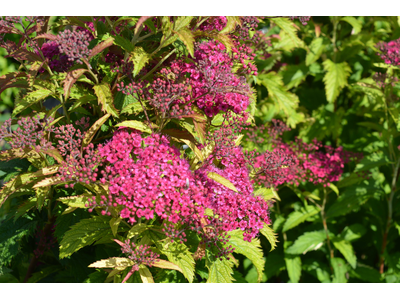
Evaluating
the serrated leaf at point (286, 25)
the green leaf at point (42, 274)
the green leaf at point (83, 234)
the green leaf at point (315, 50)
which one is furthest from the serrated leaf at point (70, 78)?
the green leaf at point (315, 50)

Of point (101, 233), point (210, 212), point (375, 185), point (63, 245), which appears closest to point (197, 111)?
point (210, 212)

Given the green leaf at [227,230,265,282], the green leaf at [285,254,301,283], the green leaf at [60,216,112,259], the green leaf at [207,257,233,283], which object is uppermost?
the green leaf at [60,216,112,259]

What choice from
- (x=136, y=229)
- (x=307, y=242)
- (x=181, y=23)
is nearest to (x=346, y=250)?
(x=307, y=242)

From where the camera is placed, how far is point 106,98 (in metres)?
1.66

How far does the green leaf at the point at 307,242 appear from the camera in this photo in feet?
10.0

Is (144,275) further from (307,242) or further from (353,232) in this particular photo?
(353,232)

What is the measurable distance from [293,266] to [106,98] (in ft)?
7.38

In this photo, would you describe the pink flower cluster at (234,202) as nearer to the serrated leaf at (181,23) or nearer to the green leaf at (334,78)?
the serrated leaf at (181,23)

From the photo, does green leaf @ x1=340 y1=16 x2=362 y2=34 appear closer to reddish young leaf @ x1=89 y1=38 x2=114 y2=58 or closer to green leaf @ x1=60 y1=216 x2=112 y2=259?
reddish young leaf @ x1=89 y1=38 x2=114 y2=58

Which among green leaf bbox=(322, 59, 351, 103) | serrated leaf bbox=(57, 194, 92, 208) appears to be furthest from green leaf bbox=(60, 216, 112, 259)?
green leaf bbox=(322, 59, 351, 103)

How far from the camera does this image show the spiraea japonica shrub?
1.54 metres

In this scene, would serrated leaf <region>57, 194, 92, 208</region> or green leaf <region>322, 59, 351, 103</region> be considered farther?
green leaf <region>322, 59, 351, 103</region>

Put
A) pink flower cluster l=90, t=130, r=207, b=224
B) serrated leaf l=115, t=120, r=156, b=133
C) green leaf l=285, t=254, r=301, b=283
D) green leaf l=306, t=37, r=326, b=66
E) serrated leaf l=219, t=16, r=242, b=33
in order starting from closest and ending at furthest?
pink flower cluster l=90, t=130, r=207, b=224 → serrated leaf l=115, t=120, r=156, b=133 → serrated leaf l=219, t=16, r=242, b=33 → green leaf l=285, t=254, r=301, b=283 → green leaf l=306, t=37, r=326, b=66

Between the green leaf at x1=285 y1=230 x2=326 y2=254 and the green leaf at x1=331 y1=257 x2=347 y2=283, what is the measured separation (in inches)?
6.9
